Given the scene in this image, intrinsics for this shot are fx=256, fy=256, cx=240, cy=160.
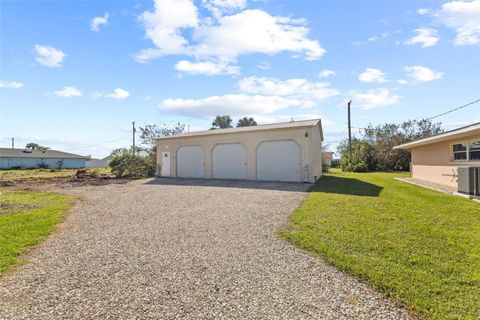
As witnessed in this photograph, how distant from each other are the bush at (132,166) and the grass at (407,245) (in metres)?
16.6

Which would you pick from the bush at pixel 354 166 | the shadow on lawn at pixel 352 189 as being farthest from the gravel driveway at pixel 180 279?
the bush at pixel 354 166

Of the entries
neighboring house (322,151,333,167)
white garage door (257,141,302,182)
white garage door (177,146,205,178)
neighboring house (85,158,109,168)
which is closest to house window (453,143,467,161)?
white garage door (257,141,302,182)

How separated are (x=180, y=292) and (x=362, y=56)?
41.6 feet

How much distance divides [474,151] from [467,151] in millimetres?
386

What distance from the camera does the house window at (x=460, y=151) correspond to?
11.2 meters

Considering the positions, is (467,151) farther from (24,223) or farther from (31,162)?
(31,162)

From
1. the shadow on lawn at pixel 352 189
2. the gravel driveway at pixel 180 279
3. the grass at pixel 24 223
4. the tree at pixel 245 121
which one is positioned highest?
the tree at pixel 245 121

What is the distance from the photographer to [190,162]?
1772 cm

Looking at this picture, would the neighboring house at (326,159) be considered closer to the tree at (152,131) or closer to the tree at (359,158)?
the tree at (359,158)

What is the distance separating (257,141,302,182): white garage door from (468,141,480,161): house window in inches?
281

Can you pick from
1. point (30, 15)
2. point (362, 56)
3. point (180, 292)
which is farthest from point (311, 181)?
point (30, 15)

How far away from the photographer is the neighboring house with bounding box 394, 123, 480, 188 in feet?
34.3

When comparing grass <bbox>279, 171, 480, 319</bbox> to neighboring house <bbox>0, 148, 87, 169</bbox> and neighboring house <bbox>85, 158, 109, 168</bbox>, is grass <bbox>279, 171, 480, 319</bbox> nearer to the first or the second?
neighboring house <bbox>0, 148, 87, 169</bbox>

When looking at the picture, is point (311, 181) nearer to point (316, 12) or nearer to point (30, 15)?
point (316, 12)
